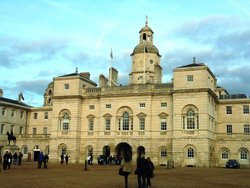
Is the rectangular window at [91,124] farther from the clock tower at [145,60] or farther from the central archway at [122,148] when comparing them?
the clock tower at [145,60]

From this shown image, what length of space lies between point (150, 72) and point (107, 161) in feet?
67.2

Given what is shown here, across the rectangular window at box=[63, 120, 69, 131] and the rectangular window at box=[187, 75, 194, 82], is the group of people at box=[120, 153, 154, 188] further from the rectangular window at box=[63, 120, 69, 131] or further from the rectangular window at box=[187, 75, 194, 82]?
the rectangular window at box=[63, 120, 69, 131]

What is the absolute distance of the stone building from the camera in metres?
52.7

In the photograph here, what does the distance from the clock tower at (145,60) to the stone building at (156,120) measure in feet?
6.86

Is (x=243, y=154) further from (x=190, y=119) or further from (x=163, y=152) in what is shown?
(x=163, y=152)

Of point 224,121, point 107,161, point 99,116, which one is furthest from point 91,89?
point 224,121

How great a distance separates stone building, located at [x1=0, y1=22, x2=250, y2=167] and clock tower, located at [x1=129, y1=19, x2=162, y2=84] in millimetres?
2091

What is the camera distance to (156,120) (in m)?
55.7

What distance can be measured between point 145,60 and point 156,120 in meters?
15.7

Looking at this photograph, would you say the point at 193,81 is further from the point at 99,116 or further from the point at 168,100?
the point at 99,116

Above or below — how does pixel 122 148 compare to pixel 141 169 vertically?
above

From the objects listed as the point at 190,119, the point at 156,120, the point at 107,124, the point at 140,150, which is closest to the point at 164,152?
the point at 140,150

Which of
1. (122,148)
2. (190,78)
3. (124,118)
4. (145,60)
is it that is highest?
(145,60)

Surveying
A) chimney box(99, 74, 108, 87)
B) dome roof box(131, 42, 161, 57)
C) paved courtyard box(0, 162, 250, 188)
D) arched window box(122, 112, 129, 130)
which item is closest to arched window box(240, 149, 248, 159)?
arched window box(122, 112, 129, 130)
